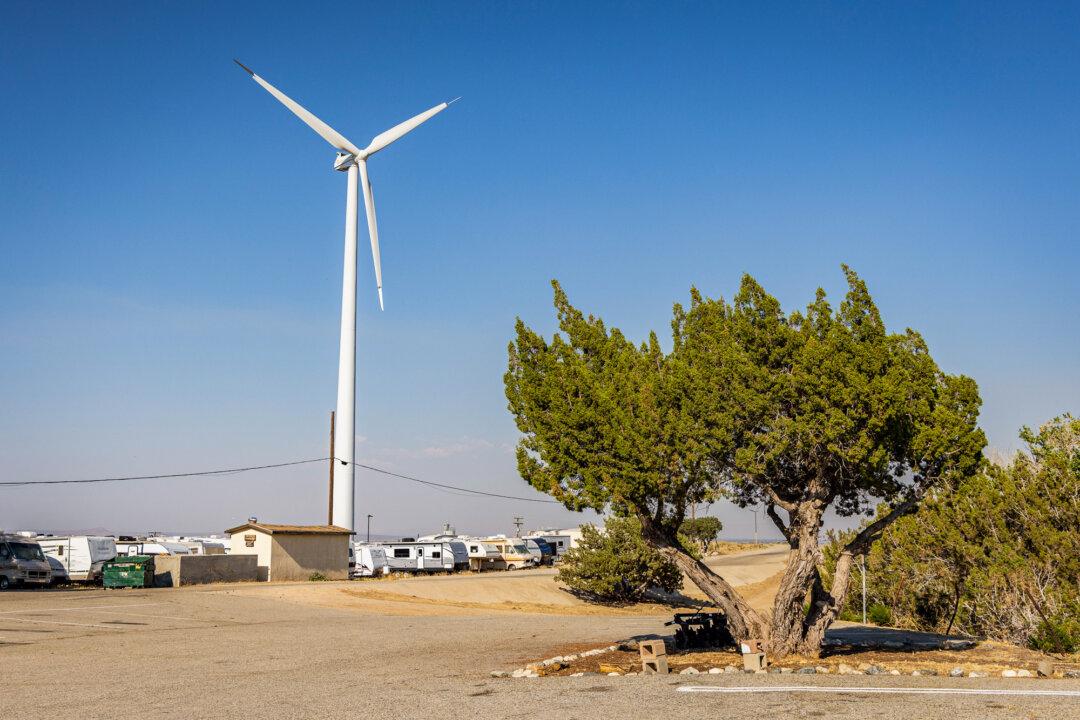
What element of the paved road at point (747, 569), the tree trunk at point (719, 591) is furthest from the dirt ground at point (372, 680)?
the paved road at point (747, 569)

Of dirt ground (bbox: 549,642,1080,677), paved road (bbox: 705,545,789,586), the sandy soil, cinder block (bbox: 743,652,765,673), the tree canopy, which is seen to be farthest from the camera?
paved road (bbox: 705,545,789,586)

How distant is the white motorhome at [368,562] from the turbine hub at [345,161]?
79.6ft

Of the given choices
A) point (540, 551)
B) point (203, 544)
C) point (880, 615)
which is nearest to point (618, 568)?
point (880, 615)

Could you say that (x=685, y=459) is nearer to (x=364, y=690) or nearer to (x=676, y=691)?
(x=676, y=691)

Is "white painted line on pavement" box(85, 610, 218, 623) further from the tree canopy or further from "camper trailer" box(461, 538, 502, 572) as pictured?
"camper trailer" box(461, 538, 502, 572)

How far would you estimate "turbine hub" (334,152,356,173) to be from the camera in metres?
56.8

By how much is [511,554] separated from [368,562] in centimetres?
1577

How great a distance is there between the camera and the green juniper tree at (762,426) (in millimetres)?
18391

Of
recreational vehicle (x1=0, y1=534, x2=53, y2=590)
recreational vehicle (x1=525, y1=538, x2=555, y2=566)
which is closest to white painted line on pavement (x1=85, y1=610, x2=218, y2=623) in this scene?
recreational vehicle (x1=0, y1=534, x2=53, y2=590)

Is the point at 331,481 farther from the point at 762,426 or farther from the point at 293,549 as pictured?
the point at 762,426

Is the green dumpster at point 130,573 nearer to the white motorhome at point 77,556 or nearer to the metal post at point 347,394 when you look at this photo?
the white motorhome at point 77,556

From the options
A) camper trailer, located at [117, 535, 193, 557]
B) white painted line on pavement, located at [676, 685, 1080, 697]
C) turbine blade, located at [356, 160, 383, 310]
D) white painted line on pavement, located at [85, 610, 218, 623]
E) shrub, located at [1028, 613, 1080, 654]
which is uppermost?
turbine blade, located at [356, 160, 383, 310]

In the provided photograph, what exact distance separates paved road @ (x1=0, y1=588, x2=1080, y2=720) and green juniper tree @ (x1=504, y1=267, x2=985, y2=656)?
4.25 metres

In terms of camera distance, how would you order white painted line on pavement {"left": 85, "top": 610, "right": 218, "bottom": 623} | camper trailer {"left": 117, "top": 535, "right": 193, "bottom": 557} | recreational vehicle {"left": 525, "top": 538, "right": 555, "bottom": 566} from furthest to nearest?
recreational vehicle {"left": 525, "top": 538, "right": 555, "bottom": 566} → camper trailer {"left": 117, "top": 535, "right": 193, "bottom": 557} → white painted line on pavement {"left": 85, "top": 610, "right": 218, "bottom": 623}
